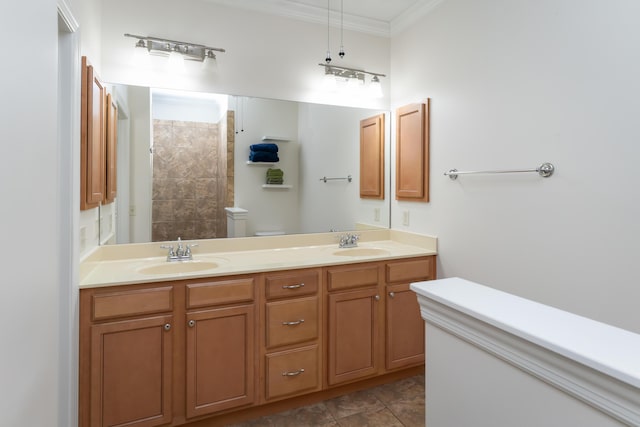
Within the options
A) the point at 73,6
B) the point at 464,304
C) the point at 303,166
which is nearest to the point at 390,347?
the point at 303,166

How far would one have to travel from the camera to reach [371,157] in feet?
9.58

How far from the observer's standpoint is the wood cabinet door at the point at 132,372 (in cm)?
164

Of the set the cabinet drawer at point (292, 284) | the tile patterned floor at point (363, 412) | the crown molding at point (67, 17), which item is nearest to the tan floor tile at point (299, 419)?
the tile patterned floor at point (363, 412)

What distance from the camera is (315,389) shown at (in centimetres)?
211

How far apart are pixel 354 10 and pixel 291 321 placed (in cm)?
231

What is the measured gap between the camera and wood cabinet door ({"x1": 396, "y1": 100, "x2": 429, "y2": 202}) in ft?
8.48

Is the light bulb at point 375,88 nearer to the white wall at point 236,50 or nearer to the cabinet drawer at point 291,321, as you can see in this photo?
the white wall at point 236,50

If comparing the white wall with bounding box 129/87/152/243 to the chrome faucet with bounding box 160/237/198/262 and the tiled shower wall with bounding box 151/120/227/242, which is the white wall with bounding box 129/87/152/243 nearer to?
the tiled shower wall with bounding box 151/120/227/242

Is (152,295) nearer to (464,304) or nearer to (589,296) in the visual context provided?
(464,304)

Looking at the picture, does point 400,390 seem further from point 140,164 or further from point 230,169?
point 140,164

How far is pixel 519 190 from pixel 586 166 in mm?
342

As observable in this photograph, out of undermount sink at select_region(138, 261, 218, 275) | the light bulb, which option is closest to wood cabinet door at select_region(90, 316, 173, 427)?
undermount sink at select_region(138, 261, 218, 275)

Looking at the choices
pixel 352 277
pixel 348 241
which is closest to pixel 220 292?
pixel 352 277

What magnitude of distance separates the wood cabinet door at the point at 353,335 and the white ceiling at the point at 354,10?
2.06m
